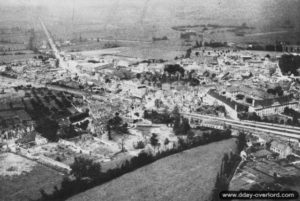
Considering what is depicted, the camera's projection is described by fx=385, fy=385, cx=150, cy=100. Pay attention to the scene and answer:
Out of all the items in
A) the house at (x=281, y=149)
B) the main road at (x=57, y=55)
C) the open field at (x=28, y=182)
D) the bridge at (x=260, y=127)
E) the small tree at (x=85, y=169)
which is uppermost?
the main road at (x=57, y=55)

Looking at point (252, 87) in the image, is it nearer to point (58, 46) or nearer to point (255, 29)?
point (255, 29)

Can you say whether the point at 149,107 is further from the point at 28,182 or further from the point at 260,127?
the point at 28,182

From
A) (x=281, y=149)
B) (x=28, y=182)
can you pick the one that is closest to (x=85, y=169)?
(x=28, y=182)

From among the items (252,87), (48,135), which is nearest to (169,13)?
(252,87)

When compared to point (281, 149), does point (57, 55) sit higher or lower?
higher

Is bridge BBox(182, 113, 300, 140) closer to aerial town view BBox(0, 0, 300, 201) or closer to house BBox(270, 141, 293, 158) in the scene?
aerial town view BBox(0, 0, 300, 201)

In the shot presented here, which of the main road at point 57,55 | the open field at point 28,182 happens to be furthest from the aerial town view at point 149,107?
the main road at point 57,55

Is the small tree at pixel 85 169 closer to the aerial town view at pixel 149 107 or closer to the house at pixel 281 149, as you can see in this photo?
the aerial town view at pixel 149 107

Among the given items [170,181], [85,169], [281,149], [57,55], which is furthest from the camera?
[57,55]
